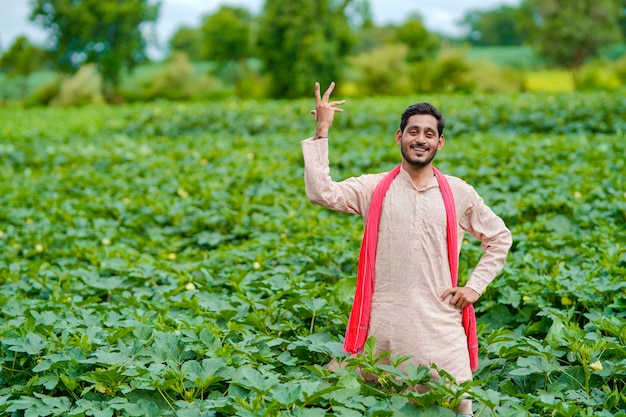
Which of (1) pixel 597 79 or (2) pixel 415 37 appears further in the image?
(2) pixel 415 37

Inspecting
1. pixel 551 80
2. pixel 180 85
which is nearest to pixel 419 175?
pixel 180 85

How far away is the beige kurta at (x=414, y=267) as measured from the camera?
7.59 feet

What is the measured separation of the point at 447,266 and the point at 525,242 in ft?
6.37

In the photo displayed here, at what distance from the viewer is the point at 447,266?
237 centimetres

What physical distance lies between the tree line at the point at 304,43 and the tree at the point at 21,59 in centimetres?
4

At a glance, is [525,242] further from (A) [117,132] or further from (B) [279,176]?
(A) [117,132]

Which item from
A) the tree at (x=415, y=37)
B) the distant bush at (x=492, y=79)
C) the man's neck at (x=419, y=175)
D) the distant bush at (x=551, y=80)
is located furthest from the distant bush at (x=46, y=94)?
the man's neck at (x=419, y=175)

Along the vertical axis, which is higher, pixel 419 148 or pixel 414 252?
pixel 419 148

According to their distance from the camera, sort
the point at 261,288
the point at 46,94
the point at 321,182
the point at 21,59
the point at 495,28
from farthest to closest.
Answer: the point at 495,28 → the point at 21,59 → the point at 46,94 → the point at 261,288 → the point at 321,182

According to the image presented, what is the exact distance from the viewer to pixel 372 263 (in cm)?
238

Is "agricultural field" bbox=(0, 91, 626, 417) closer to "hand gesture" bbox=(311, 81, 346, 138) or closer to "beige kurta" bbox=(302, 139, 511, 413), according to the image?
"beige kurta" bbox=(302, 139, 511, 413)

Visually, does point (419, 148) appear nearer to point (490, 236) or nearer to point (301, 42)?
point (490, 236)

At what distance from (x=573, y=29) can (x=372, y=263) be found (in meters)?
24.2

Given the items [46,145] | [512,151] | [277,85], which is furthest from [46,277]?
[277,85]
